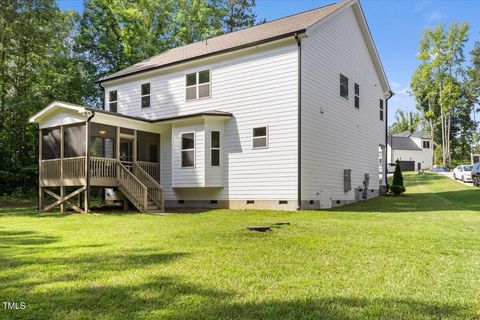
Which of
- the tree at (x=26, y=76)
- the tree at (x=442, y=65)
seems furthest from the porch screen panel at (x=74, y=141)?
the tree at (x=442, y=65)

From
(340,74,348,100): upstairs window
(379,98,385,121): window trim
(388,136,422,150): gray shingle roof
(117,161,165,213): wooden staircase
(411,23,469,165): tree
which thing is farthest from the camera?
(388,136,422,150): gray shingle roof

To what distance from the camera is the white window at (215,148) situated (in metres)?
15.8

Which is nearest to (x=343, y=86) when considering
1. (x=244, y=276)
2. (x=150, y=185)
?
(x=150, y=185)

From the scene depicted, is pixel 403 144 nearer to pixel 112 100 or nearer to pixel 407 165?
pixel 407 165

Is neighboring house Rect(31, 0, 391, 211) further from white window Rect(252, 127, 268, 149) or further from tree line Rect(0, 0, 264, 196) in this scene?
tree line Rect(0, 0, 264, 196)

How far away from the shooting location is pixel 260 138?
15.1 m

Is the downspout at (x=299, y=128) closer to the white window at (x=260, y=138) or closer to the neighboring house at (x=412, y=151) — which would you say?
the white window at (x=260, y=138)

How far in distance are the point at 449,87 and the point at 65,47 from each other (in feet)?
147

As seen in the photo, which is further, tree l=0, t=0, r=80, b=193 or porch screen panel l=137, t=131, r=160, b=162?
tree l=0, t=0, r=80, b=193

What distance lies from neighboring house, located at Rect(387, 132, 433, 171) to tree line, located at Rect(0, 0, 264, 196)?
121ft

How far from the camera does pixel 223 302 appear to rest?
3635 mm

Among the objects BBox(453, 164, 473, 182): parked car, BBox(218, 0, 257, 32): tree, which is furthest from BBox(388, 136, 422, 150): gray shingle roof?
BBox(218, 0, 257, 32): tree

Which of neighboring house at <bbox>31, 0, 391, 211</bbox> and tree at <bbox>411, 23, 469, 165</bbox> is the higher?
tree at <bbox>411, 23, 469, 165</bbox>

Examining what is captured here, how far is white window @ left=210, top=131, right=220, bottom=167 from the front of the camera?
15810mm
